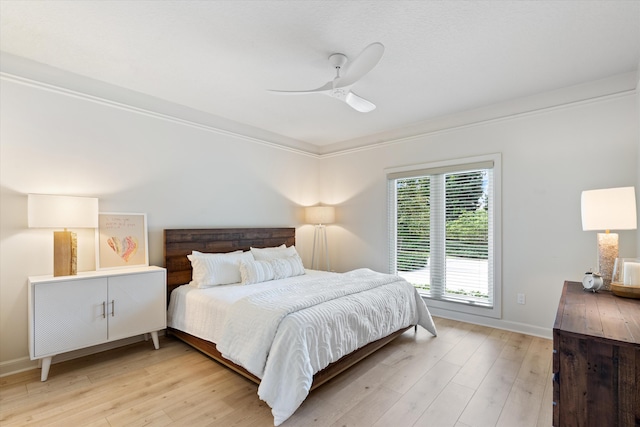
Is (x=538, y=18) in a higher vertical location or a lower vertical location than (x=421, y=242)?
higher

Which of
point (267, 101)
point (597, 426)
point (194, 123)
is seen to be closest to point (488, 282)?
point (597, 426)

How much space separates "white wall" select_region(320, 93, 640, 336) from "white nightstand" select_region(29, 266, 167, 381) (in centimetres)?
360

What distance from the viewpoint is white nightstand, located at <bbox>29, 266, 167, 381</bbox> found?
7.78ft

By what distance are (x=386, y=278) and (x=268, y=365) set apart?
1703 mm

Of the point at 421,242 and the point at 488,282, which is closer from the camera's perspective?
the point at 488,282

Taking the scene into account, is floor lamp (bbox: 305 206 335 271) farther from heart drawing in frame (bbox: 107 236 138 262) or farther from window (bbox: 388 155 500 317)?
heart drawing in frame (bbox: 107 236 138 262)

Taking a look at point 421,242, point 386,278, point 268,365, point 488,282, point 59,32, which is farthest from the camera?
point 421,242

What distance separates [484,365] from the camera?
2.68m

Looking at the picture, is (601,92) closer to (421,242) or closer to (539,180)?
(539,180)

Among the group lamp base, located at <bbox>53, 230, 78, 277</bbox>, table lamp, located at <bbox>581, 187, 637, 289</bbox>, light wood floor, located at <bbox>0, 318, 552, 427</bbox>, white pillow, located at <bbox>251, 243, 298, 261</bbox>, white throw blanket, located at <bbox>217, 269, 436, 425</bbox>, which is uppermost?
table lamp, located at <bbox>581, 187, 637, 289</bbox>

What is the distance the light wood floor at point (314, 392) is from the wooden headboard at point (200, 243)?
795mm

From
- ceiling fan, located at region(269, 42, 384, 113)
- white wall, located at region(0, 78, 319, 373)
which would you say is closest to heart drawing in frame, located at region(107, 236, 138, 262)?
white wall, located at region(0, 78, 319, 373)

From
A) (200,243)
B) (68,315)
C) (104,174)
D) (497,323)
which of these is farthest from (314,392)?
(104,174)

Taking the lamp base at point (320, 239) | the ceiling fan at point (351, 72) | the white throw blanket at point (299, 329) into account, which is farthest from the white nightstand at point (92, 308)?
the lamp base at point (320, 239)
